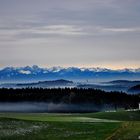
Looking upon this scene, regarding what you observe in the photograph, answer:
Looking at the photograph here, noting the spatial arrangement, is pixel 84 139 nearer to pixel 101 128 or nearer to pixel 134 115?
pixel 101 128

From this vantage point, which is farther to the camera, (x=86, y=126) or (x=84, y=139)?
(x=86, y=126)

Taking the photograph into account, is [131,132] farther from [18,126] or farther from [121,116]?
[121,116]

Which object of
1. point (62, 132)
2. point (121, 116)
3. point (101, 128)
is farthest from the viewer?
point (121, 116)

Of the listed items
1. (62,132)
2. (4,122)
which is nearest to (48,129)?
(62,132)

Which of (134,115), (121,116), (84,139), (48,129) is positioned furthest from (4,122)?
(134,115)

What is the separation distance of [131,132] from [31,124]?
2076 cm

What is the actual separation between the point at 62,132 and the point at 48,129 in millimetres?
4123

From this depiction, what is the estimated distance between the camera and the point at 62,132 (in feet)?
261

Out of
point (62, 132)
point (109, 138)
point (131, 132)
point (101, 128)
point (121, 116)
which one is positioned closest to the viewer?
point (109, 138)

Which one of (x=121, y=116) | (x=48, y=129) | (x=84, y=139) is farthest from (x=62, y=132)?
(x=121, y=116)

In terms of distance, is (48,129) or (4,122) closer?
(48,129)

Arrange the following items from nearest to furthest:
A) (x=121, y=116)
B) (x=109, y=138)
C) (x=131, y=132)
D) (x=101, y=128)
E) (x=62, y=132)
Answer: (x=109, y=138)
(x=131, y=132)
(x=62, y=132)
(x=101, y=128)
(x=121, y=116)

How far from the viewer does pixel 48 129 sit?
83000 mm

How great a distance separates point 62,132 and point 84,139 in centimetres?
924
